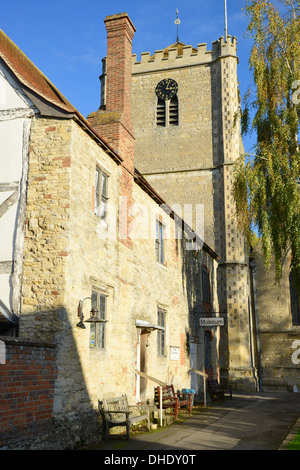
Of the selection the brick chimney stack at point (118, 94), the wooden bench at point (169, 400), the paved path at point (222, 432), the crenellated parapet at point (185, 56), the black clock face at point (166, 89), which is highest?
the crenellated parapet at point (185, 56)

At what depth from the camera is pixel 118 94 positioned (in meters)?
12.6

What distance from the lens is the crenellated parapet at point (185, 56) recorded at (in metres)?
28.1

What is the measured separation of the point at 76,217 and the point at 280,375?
1967cm

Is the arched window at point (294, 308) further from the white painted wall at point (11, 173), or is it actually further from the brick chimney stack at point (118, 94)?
the white painted wall at point (11, 173)

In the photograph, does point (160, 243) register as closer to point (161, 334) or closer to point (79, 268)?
point (161, 334)

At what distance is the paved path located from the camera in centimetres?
855

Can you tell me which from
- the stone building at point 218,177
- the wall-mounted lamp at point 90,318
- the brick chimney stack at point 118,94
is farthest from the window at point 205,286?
the wall-mounted lamp at point 90,318

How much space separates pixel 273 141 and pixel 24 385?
9.29 metres

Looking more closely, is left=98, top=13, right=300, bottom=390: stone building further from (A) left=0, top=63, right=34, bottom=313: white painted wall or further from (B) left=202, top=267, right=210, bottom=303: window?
(A) left=0, top=63, right=34, bottom=313: white painted wall

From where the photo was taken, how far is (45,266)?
8734 mm

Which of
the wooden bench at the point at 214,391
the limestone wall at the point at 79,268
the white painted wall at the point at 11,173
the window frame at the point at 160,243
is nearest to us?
the limestone wall at the point at 79,268

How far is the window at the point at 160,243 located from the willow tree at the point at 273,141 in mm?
2493

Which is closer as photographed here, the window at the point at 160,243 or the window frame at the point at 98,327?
the window frame at the point at 98,327
